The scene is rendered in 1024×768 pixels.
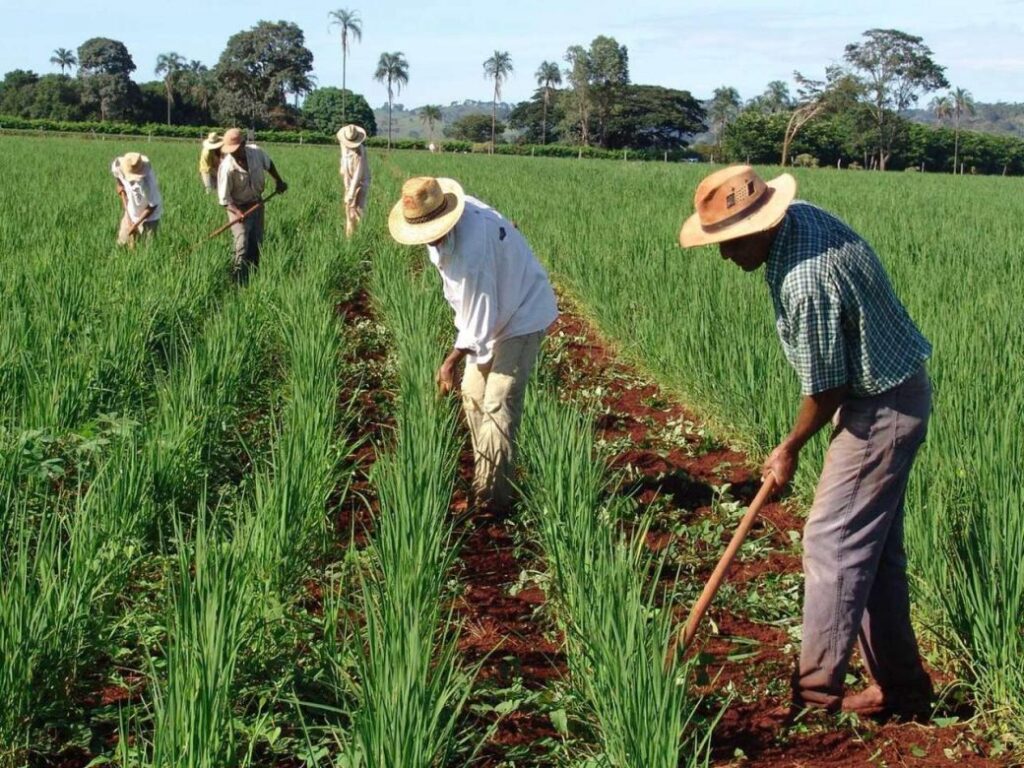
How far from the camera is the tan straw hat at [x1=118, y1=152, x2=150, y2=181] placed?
7.26 meters

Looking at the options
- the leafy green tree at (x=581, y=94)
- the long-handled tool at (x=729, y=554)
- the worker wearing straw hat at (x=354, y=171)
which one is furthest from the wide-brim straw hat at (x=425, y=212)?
the leafy green tree at (x=581, y=94)

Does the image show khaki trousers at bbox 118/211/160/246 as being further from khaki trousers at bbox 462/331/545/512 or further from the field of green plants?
khaki trousers at bbox 462/331/545/512

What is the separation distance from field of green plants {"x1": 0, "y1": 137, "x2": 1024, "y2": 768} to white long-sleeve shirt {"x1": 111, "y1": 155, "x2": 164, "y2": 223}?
77cm

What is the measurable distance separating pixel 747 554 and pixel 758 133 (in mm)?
46030

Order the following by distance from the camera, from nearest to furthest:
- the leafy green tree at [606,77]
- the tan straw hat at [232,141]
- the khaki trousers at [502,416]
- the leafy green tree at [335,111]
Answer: the khaki trousers at [502,416] → the tan straw hat at [232,141] → the leafy green tree at [606,77] → the leafy green tree at [335,111]

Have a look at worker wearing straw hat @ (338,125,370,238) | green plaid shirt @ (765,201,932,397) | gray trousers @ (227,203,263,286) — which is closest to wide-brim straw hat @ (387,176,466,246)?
green plaid shirt @ (765,201,932,397)

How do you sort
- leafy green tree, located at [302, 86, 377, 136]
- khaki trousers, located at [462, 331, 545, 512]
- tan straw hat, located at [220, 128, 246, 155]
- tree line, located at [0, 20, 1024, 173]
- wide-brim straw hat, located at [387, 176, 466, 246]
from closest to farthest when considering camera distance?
wide-brim straw hat, located at [387, 176, 466, 246] → khaki trousers, located at [462, 331, 545, 512] → tan straw hat, located at [220, 128, 246, 155] → tree line, located at [0, 20, 1024, 173] → leafy green tree, located at [302, 86, 377, 136]

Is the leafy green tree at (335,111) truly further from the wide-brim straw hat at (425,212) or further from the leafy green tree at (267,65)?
the wide-brim straw hat at (425,212)

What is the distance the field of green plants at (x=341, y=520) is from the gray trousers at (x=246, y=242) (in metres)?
0.80

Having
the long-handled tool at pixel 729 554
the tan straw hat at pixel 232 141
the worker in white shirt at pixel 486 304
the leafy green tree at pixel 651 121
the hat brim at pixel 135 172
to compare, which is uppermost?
the leafy green tree at pixel 651 121

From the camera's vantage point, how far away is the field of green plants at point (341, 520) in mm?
2156

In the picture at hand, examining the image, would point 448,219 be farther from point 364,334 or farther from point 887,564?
point 364,334

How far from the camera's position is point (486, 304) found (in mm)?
3588

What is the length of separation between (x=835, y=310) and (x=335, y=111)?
73.4 meters
